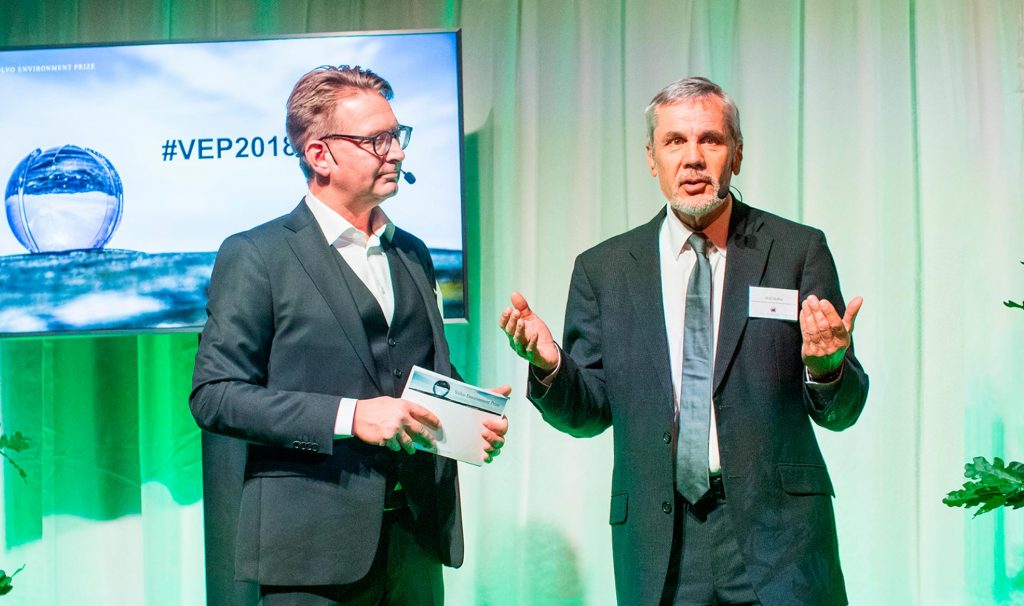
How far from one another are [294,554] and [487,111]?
223 cm

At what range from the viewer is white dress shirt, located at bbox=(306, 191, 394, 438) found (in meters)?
2.20

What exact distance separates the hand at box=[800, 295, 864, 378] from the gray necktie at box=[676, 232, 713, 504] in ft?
0.72

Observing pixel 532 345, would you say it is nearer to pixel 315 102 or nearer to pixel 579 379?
pixel 579 379

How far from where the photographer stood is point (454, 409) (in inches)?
81.7

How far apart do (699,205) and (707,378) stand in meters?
0.40

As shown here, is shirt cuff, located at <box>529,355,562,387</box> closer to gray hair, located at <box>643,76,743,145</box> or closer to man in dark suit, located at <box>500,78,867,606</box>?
man in dark suit, located at <box>500,78,867,606</box>

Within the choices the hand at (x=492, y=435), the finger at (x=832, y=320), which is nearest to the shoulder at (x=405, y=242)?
the hand at (x=492, y=435)

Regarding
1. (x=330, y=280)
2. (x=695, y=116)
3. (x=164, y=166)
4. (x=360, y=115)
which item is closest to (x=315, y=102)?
(x=360, y=115)

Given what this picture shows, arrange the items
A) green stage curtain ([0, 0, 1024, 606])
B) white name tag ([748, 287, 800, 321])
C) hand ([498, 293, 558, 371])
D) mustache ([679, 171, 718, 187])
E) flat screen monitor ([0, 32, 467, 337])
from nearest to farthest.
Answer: hand ([498, 293, 558, 371]), white name tag ([748, 287, 800, 321]), mustache ([679, 171, 718, 187]), flat screen monitor ([0, 32, 467, 337]), green stage curtain ([0, 0, 1024, 606])

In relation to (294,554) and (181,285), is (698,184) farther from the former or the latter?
(181,285)

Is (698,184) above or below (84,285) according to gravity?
above

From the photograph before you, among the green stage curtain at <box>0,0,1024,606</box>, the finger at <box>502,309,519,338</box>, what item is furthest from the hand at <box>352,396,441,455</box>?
the green stage curtain at <box>0,0,1024,606</box>

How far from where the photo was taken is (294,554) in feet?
6.48

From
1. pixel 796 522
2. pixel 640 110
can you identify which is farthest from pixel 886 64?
pixel 796 522
